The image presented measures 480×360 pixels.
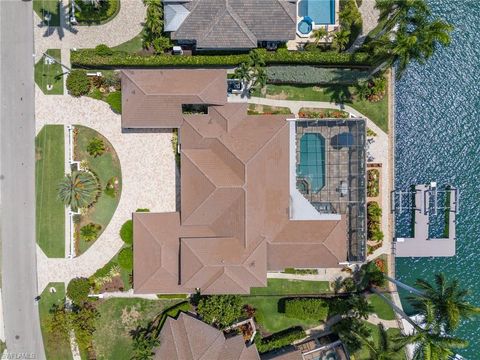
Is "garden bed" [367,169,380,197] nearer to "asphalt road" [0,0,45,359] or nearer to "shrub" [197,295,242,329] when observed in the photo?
"shrub" [197,295,242,329]

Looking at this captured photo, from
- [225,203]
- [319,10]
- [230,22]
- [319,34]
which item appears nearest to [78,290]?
[225,203]

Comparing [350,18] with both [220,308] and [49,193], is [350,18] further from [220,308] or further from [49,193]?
[49,193]

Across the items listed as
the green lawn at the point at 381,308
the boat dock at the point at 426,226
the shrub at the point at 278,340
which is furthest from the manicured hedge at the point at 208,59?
the shrub at the point at 278,340

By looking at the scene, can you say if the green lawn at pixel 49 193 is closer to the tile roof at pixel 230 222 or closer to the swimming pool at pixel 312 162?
the tile roof at pixel 230 222

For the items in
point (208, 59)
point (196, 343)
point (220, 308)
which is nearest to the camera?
point (196, 343)

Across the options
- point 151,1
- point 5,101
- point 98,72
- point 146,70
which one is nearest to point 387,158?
point 146,70

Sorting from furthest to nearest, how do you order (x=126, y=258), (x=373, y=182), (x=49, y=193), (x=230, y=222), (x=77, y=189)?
1. (x=49, y=193)
2. (x=126, y=258)
3. (x=373, y=182)
4. (x=77, y=189)
5. (x=230, y=222)
